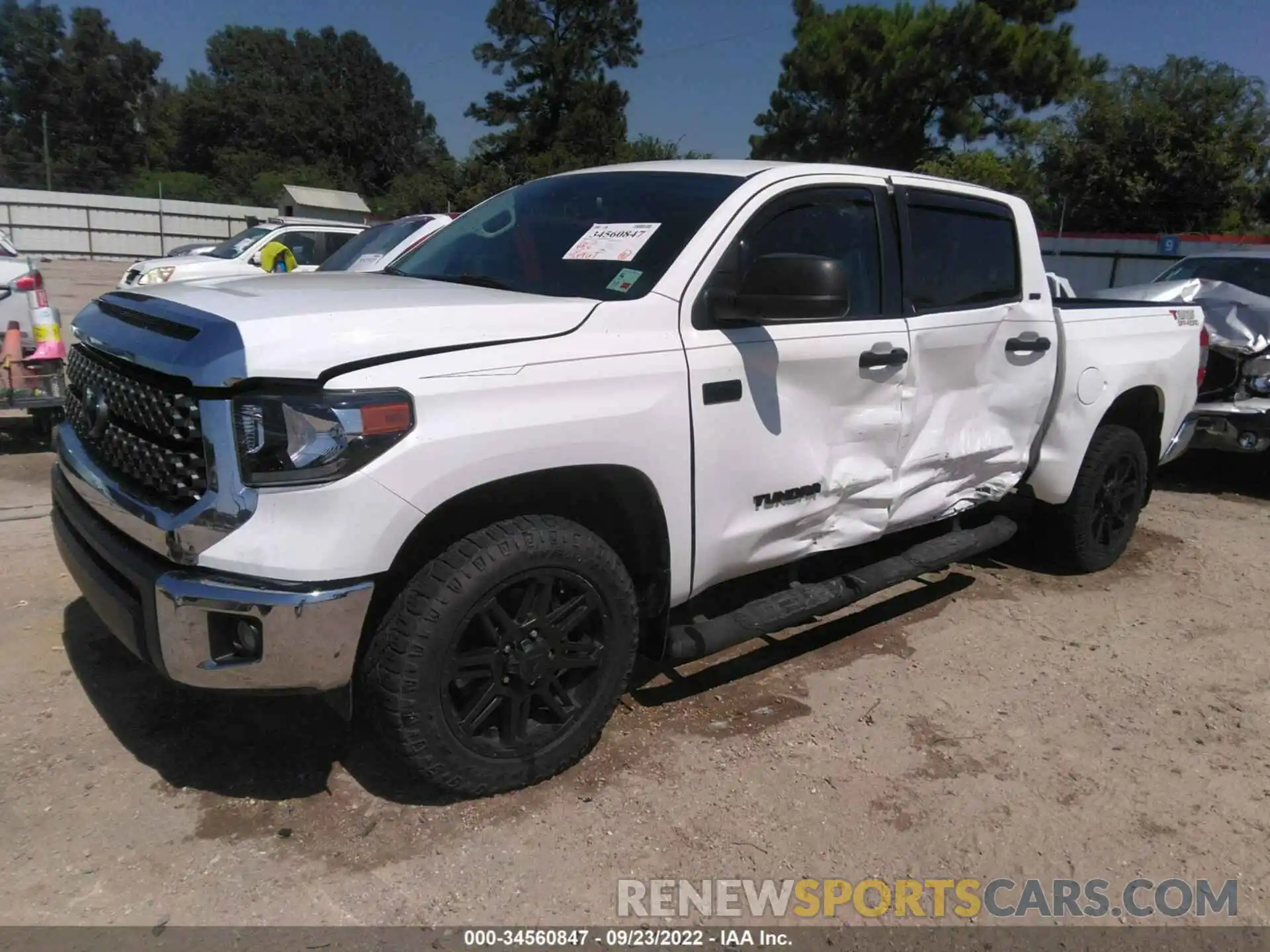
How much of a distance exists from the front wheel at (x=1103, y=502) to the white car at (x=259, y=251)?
415 inches

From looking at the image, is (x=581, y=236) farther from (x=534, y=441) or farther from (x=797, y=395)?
(x=534, y=441)

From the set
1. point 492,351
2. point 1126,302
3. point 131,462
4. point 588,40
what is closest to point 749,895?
point 492,351

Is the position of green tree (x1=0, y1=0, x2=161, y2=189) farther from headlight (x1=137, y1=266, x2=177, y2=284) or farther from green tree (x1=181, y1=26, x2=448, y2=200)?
headlight (x1=137, y1=266, x2=177, y2=284)

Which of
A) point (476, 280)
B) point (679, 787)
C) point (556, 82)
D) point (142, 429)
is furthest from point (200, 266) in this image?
point (556, 82)

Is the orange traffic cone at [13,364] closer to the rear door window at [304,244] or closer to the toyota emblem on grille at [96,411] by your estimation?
the toyota emblem on grille at [96,411]

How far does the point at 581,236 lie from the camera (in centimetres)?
352

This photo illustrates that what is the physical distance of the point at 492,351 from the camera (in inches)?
107

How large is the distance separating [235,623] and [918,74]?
3396 cm

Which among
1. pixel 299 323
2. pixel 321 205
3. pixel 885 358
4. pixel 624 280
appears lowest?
pixel 885 358

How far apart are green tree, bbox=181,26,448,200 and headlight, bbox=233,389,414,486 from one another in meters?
68.1

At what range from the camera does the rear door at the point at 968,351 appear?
3.98m

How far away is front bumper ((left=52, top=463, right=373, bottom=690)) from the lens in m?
2.45

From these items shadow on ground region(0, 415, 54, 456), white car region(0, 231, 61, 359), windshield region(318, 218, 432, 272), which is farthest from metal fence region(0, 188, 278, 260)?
white car region(0, 231, 61, 359)

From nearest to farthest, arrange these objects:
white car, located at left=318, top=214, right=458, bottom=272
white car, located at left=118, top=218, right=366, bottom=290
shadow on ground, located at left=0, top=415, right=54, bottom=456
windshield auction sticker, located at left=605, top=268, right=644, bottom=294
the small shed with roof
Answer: windshield auction sticker, located at left=605, top=268, right=644, bottom=294 → shadow on ground, located at left=0, top=415, right=54, bottom=456 → white car, located at left=318, top=214, right=458, bottom=272 → white car, located at left=118, top=218, right=366, bottom=290 → the small shed with roof
